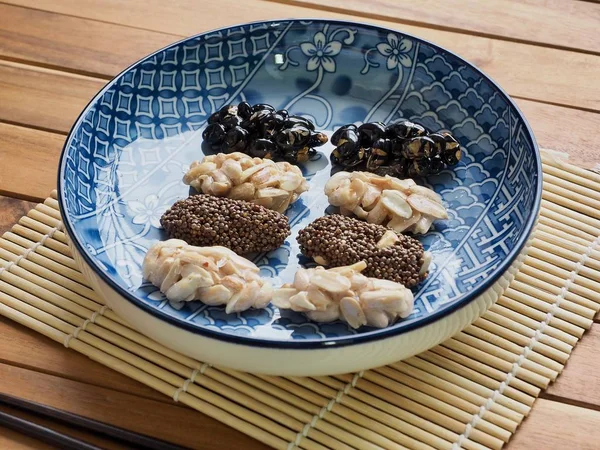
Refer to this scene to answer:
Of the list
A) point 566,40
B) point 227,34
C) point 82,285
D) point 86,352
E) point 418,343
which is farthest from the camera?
point 566,40

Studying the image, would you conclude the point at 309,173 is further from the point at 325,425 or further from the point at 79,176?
the point at 325,425

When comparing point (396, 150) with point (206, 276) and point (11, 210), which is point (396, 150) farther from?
point (11, 210)

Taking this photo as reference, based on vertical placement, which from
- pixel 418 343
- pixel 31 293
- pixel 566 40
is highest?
pixel 566 40

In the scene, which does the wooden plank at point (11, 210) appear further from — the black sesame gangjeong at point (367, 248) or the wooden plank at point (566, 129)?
the wooden plank at point (566, 129)

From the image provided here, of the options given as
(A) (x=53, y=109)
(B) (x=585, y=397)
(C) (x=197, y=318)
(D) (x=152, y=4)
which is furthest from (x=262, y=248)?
(D) (x=152, y=4)

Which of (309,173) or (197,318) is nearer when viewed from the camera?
(197,318)

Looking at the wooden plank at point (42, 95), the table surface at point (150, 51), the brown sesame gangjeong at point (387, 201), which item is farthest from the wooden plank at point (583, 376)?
the wooden plank at point (42, 95)

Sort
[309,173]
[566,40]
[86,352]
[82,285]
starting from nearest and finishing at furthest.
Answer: [86,352], [82,285], [309,173], [566,40]

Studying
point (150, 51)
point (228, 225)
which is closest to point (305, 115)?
point (228, 225)
